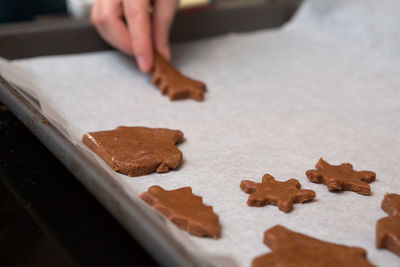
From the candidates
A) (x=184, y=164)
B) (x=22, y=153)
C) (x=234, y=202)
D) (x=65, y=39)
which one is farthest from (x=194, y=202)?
(x=65, y=39)

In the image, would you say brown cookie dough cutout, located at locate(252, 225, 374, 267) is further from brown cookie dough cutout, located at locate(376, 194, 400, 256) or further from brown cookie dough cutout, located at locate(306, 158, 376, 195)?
brown cookie dough cutout, located at locate(306, 158, 376, 195)

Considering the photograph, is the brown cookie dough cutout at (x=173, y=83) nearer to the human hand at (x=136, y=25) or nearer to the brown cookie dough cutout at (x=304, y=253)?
the human hand at (x=136, y=25)

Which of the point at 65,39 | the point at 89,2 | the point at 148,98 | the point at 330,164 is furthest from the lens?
the point at 89,2

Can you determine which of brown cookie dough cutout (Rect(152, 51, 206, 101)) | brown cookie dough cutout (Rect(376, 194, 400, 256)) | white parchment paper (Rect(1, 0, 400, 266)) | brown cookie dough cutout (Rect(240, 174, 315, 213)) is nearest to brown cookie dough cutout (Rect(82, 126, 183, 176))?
white parchment paper (Rect(1, 0, 400, 266))

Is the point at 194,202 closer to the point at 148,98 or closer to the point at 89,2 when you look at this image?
the point at 148,98

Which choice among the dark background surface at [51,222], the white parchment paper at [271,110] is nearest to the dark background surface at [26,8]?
the white parchment paper at [271,110]
